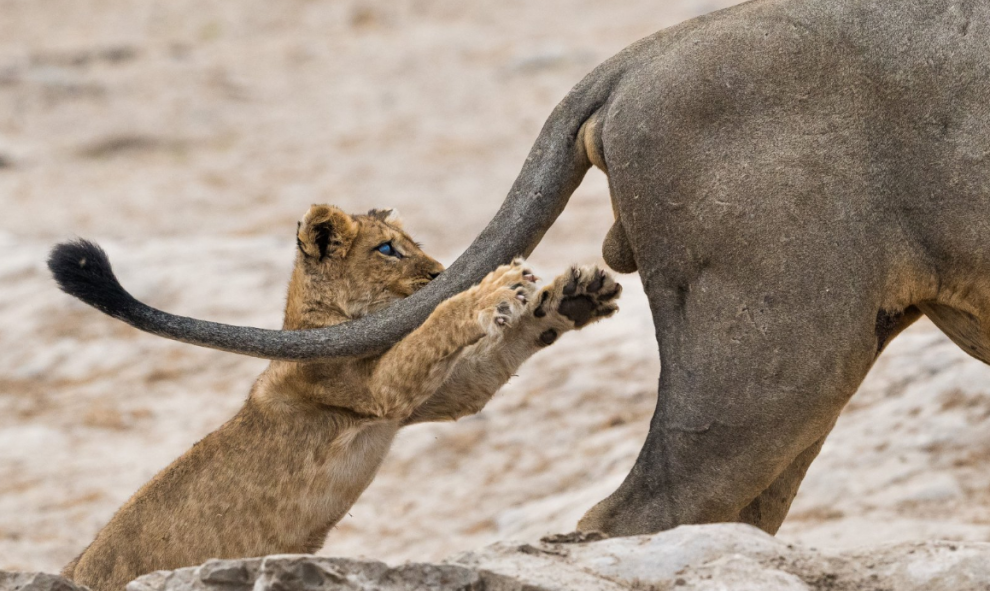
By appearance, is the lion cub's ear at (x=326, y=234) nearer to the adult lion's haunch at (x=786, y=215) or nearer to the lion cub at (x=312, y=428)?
the lion cub at (x=312, y=428)

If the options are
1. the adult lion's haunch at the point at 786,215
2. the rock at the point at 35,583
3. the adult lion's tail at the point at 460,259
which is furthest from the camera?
the adult lion's tail at the point at 460,259

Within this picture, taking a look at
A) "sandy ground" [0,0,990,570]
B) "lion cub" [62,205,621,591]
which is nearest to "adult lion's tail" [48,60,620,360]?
"lion cub" [62,205,621,591]

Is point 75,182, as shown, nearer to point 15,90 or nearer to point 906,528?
point 15,90

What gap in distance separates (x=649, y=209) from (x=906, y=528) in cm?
265

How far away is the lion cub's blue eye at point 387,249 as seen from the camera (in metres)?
4.88

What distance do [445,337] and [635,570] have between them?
1.18 metres

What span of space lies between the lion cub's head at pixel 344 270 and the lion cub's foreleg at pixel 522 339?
423mm

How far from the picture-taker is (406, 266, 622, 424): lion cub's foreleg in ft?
13.5

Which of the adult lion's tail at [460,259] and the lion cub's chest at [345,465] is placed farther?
the lion cub's chest at [345,465]

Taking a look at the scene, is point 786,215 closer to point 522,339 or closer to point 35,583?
point 522,339

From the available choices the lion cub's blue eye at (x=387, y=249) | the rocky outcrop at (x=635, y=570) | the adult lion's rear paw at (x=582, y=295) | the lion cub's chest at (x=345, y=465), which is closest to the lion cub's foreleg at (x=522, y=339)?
the adult lion's rear paw at (x=582, y=295)

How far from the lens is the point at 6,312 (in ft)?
35.2

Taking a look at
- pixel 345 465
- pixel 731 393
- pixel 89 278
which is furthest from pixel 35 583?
pixel 731 393

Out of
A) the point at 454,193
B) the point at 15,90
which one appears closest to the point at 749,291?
the point at 454,193
